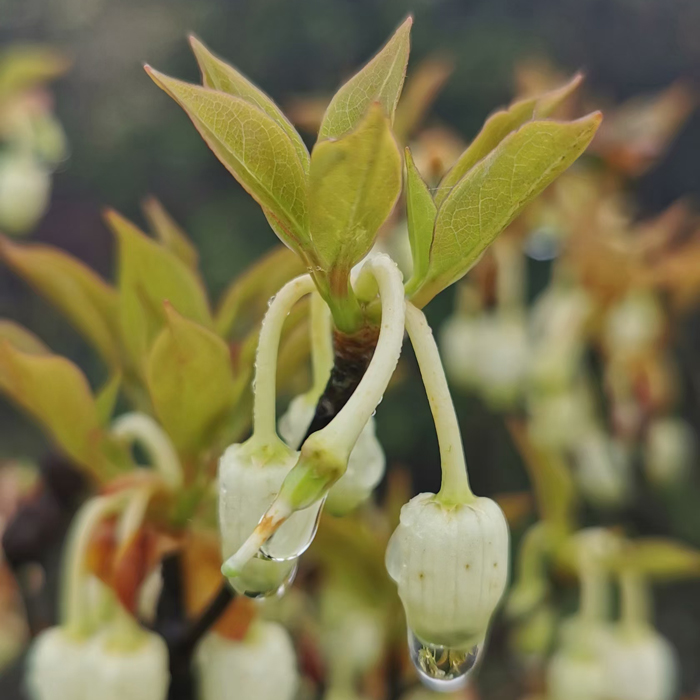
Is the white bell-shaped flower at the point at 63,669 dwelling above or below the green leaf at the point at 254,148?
below

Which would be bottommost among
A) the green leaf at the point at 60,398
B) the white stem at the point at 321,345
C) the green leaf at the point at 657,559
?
the white stem at the point at 321,345

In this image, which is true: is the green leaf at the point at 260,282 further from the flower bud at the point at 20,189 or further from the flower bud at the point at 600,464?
the flower bud at the point at 20,189

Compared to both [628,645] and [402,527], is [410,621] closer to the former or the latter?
[402,527]

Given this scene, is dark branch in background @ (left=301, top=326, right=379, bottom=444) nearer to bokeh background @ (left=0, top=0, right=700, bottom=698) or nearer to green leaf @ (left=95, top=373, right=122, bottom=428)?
green leaf @ (left=95, top=373, right=122, bottom=428)

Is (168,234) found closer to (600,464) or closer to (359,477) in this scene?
(359,477)

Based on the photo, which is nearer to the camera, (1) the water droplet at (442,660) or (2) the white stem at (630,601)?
(1) the water droplet at (442,660)

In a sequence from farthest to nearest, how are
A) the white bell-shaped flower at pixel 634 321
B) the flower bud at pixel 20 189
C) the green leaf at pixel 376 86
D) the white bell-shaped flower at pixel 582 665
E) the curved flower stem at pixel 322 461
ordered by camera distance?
the flower bud at pixel 20 189 < the white bell-shaped flower at pixel 634 321 < the white bell-shaped flower at pixel 582 665 < the green leaf at pixel 376 86 < the curved flower stem at pixel 322 461

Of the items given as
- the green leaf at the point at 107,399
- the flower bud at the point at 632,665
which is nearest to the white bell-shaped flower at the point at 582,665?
the flower bud at the point at 632,665

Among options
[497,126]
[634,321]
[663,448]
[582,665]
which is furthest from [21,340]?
[663,448]
